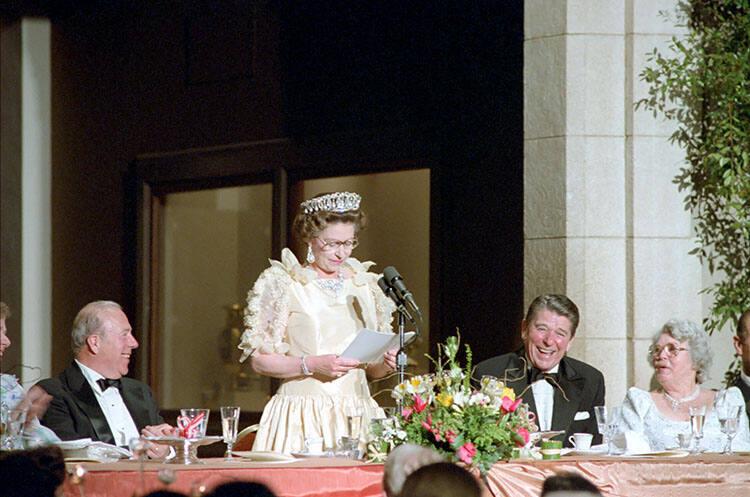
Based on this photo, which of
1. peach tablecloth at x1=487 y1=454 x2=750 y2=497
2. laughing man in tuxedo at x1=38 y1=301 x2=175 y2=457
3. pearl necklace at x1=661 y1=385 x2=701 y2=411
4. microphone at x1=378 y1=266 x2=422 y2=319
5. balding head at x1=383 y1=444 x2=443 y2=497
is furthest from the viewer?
pearl necklace at x1=661 y1=385 x2=701 y2=411

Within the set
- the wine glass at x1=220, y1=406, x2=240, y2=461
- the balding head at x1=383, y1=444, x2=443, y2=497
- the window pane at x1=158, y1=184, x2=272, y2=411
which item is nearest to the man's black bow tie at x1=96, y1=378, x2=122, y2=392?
the wine glass at x1=220, y1=406, x2=240, y2=461

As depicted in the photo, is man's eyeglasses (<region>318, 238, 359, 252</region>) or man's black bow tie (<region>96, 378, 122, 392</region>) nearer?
man's black bow tie (<region>96, 378, 122, 392</region>)

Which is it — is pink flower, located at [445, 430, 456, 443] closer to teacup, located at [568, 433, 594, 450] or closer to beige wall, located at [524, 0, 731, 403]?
teacup, located at [568, 433, 594, 450]

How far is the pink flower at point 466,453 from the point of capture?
4059 mm

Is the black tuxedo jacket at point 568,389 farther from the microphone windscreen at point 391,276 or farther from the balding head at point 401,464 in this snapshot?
the balding head at point 401,464

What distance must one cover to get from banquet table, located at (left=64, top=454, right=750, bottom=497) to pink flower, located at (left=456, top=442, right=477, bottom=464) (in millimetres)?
106

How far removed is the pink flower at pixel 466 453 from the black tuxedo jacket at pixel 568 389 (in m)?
1.00

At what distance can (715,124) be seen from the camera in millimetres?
A: 6125

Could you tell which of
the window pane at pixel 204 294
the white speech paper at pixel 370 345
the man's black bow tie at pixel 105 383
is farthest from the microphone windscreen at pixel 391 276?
the window pane at pixel 204 294

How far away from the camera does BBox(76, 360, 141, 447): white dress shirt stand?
5.00 metres

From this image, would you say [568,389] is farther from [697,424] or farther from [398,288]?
[398,288]

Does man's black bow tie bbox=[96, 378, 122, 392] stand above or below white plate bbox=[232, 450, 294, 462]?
above

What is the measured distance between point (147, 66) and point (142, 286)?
1380 millimetres

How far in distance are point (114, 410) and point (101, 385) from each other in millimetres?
108
